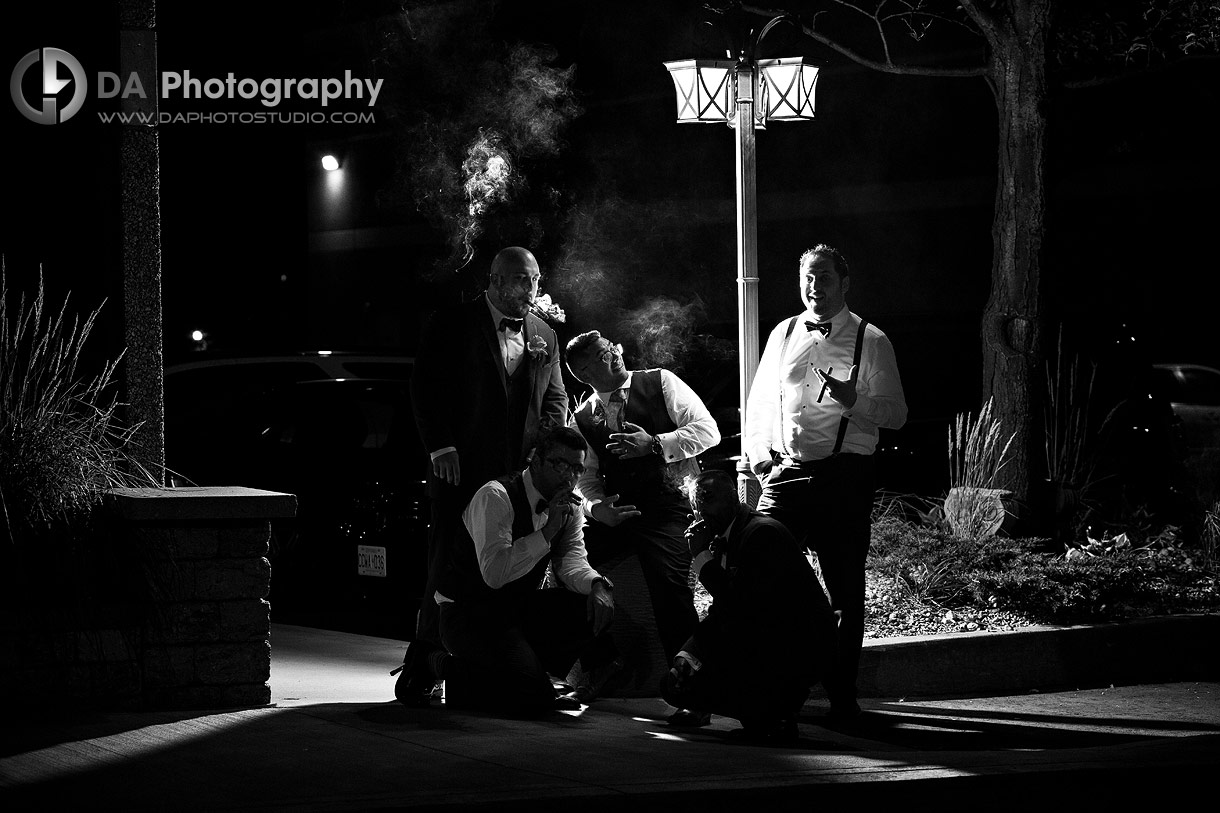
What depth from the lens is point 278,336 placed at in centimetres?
3938

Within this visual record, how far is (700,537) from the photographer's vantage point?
22.9 feet

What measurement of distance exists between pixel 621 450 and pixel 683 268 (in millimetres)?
17028

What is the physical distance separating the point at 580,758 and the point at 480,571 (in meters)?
1.20

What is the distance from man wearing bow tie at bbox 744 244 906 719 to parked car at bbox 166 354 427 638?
268cm

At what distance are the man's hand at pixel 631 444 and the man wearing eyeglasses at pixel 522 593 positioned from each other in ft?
1.45

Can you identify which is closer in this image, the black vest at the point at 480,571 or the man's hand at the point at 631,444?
the black vest at the point at 480,571

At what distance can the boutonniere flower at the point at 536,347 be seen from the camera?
7594 millimetres

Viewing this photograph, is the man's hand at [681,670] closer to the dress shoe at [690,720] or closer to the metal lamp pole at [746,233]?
the dress shoe at [690,720]

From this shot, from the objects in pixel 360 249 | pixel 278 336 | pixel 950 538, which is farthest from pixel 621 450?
pixel 278 336

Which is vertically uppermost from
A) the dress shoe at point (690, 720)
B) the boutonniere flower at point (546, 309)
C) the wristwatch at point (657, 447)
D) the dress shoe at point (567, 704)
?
the boutonniere flower at point (546, 309)

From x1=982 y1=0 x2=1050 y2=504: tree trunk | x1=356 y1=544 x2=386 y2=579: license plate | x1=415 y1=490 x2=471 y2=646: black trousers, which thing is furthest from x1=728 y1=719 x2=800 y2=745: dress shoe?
x1=982 y1=0 x2=1050 y2=504: tree trunk

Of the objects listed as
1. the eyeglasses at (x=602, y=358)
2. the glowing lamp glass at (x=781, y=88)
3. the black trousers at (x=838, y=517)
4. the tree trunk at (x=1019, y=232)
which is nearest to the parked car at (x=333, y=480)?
the eyeglasses at (x=602, y=358)

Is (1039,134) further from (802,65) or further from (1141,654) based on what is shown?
(1141,654)

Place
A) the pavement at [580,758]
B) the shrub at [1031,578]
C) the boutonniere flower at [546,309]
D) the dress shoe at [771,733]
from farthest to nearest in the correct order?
the shrub at [1031,578] → the boutonniere flower at [546,309] → the dress shoe at [771,733] → the pavement at [580,758]
